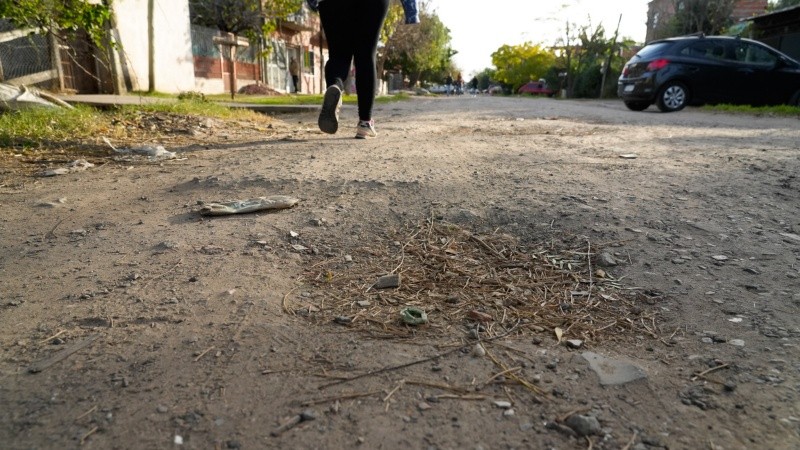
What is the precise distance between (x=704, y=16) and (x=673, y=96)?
19.7m

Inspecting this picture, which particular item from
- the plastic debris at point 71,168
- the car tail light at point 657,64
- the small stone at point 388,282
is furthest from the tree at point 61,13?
the car tail light at point 657,64

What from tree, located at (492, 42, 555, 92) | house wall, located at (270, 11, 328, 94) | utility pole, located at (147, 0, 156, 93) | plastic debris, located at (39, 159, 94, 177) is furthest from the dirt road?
tree, located at (492, 42, 555, 92)

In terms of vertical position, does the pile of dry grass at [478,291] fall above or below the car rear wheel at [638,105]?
below

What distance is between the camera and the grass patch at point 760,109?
8164mm

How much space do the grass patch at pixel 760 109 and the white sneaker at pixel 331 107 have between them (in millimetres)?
7794

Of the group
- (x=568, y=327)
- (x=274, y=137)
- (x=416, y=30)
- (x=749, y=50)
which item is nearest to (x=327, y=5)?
(x=274, y=137)

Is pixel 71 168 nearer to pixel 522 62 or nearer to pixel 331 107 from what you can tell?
pixel 331 107

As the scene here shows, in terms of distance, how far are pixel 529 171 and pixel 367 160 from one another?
1.01 m

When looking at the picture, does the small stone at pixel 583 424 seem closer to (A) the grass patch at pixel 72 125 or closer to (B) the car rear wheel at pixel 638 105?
(A) the grass patch at pixel 72 125

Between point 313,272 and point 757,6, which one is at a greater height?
point 757,6

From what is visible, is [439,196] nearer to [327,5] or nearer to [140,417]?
[140,417]

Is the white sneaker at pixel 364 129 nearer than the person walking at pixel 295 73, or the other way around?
the white sneaker at pixel 364 129

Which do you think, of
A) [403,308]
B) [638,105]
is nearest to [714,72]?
[638,105]

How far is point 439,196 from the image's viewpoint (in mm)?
2438
